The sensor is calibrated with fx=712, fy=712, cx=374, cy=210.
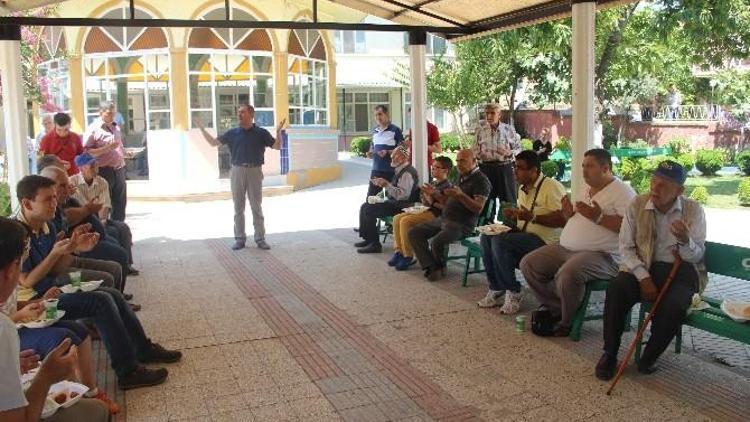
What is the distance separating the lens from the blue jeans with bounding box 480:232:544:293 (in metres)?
5.93

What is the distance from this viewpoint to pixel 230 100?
1648 cm

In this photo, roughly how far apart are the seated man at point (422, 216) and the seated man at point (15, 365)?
16.4ft

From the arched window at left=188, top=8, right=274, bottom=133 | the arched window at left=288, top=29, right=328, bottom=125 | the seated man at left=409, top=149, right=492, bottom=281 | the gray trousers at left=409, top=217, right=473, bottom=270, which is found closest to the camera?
the seated man at left=409, top=149, right=492, bottom=281

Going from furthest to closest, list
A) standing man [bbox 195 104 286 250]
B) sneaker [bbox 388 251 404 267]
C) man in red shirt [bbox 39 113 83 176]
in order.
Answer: standing man [bbox 195 104 286 250] → man in red shirt [bbox 39 113 83 176] → sneaker [bbox 388 251 404 267]

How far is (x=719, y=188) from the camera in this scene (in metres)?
16.8

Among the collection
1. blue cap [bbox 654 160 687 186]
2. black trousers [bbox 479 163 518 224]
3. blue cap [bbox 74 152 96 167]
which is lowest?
black trousers [bbox 479 163 518 224]

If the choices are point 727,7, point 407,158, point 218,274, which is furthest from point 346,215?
point 727,7

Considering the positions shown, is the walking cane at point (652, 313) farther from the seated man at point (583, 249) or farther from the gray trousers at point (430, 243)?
the gray trousers at point (430, 243)

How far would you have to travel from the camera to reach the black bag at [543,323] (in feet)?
17.7

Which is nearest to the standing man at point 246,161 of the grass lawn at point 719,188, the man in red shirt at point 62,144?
the man in red shirt at point 62,144

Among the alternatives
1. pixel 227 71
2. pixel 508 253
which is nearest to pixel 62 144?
pixel 508 253

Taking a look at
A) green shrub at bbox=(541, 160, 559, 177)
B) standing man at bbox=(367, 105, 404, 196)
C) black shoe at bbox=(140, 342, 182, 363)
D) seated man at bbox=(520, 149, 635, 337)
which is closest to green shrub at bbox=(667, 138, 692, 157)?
green shrub at bbox=(541, 160, 559, 177)

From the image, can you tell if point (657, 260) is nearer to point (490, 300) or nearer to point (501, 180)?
point (490, 300)

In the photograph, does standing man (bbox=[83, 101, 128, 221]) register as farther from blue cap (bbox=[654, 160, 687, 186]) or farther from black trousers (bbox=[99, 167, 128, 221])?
blue cap (bbox=[654, 160, 687, 186])
